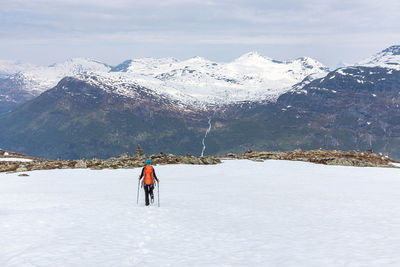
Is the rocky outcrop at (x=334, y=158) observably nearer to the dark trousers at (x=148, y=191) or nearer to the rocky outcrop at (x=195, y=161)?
the rocky outcrop at (x=195, y=161)

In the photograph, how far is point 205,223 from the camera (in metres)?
20.7

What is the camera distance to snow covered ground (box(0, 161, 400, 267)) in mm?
15000

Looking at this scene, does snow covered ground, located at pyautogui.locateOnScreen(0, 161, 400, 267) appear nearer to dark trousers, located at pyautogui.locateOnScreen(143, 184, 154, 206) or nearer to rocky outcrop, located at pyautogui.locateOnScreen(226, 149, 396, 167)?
dark trousers, located at pyautogui.locateOnScreen(143, 184, 154, 206)

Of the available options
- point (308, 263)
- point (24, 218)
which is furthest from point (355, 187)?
point (24, 218)

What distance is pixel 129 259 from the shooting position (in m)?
14.8

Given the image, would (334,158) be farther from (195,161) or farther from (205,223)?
(205,223)

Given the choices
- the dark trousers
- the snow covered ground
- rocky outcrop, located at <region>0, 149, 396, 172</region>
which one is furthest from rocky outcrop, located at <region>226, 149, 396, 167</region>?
the dark trousers

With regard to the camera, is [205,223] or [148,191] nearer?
[205,223]

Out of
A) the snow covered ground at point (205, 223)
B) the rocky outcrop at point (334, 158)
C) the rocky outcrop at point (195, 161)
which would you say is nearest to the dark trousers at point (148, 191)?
the snow covered ground at point (205, 223)

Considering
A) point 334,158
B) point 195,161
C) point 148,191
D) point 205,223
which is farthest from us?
point 334,158

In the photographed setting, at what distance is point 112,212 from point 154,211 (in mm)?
2653

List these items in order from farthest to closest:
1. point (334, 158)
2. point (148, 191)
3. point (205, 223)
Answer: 1. point (334, 158)
2. point (148, 191)
3. point (205, 223)

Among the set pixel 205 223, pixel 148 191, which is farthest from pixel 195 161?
pixel 205 223

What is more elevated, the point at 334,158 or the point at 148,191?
the point at 334,158
